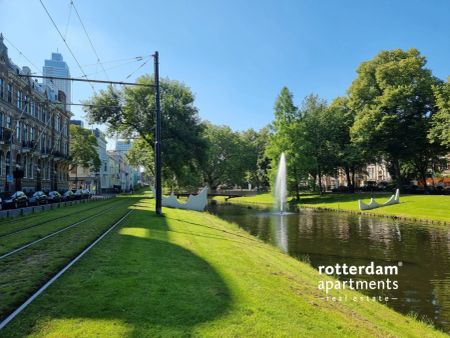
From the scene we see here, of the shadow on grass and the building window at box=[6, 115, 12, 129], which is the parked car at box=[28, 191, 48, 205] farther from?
the shadow on grass

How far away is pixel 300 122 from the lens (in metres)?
59.7

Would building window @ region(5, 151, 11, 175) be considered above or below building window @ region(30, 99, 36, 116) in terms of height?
below

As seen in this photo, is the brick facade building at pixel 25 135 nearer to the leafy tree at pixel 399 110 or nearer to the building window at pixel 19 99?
the building window at pixel 19 99

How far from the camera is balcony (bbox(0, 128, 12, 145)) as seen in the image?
36.8 metres

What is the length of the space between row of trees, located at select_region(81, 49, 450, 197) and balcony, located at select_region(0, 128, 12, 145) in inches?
516

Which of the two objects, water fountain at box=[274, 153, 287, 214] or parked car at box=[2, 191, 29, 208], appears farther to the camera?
water fountain at box=[274, 153, 287, 214]

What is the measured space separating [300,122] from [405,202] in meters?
22.8

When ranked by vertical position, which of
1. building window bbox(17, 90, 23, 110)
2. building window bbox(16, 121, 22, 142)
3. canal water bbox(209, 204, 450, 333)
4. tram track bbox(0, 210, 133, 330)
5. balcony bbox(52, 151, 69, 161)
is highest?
building window bbox(17, 90, 23, 110)

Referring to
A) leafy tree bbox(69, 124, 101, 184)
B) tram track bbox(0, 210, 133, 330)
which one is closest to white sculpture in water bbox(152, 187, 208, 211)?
tram track bbox(0, 210, 133, 330)

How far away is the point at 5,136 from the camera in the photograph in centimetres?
3775

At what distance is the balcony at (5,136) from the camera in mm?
36841

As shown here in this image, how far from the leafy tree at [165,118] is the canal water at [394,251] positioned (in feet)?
85.4

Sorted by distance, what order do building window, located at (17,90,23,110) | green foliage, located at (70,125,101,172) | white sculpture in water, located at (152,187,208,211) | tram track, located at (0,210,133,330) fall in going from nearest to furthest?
tram track, located at (0,210,133,330) → white sculpture in water, located at (152,187,208,211) → building window, located at (17,90,23,110) → green foliage, located at (70,125,101,172)

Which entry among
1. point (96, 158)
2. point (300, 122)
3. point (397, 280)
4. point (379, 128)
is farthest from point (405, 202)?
point (96, 158)
